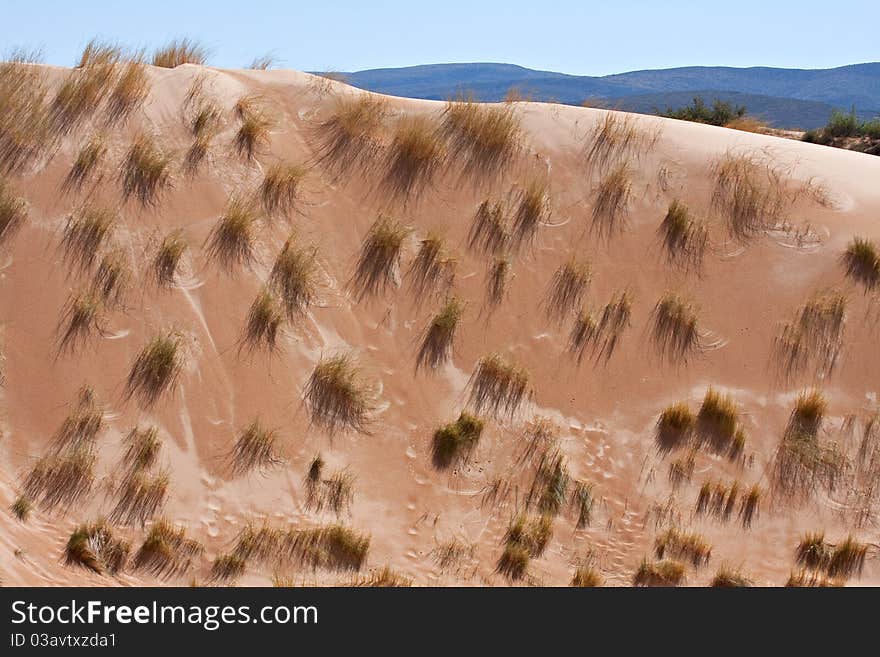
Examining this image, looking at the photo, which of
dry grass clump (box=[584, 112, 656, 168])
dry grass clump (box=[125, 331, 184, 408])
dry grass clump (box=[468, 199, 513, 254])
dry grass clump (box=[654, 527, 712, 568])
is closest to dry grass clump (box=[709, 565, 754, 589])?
dry grass clump (box=[654, 527, 712, 568])

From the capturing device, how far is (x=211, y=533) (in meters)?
5.17

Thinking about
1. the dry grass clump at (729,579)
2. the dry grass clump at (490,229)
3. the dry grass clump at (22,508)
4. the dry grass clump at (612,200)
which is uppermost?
the dry grass clump at (612,200)

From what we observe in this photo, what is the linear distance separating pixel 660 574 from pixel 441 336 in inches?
94.6

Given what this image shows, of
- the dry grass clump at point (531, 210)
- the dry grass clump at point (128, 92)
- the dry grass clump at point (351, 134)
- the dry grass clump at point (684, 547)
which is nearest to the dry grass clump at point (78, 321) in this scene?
the dry grass clump at point (128, 92)

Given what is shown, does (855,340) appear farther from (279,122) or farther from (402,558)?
(279,122)

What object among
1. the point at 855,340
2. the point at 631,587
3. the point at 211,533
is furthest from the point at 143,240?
the point at 855,340

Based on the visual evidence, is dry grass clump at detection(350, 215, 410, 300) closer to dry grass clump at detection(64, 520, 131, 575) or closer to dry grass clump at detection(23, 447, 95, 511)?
dry grass clump at detection(23, 447, 95, 511)

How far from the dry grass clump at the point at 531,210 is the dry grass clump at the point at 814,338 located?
2.19 m

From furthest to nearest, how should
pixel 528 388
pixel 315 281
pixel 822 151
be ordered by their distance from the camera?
pixel 822 151, pixel 315 281, pixel 528 388

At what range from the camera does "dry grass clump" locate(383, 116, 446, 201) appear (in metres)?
7.31

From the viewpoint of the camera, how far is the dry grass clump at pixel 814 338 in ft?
20.7

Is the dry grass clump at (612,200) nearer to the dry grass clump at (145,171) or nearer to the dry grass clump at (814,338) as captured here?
the dry grass clump at (814,338)

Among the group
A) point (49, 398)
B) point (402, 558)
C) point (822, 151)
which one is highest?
point (822, 151)

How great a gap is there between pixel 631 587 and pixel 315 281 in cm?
336
